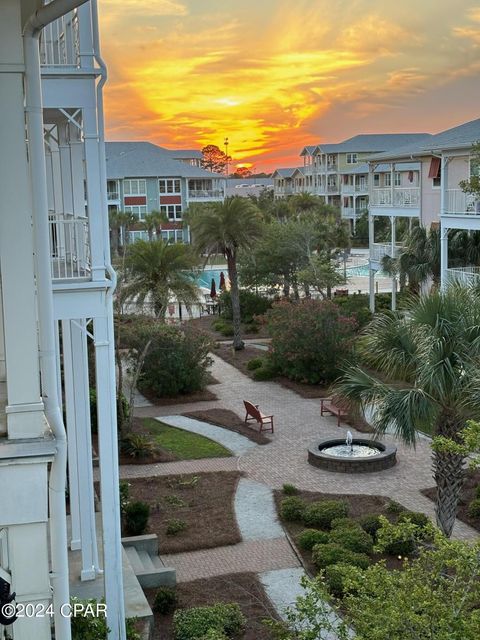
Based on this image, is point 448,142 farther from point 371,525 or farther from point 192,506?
point 371,525

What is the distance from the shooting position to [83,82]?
352 inches

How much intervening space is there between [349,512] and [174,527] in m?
3.10

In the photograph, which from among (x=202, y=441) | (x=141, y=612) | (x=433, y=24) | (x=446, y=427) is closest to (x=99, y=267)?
(x=141, y=612)

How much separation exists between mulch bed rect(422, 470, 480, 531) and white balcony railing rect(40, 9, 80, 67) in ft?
32.6

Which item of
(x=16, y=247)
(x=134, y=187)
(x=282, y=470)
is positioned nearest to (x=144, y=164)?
(x=134, y=187)

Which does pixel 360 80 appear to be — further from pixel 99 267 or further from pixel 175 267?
pixel 99 267

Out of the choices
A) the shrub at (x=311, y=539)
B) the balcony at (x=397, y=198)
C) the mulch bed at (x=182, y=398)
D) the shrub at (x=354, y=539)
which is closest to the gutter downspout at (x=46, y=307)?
the shrub at (x=354, y=539)

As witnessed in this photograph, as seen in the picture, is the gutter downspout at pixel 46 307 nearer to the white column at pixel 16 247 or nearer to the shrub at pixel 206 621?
the white column at pixel 16 247

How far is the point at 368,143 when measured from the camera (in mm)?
94062

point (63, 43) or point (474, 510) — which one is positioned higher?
point (63, 43)

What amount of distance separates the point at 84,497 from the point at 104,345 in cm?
286

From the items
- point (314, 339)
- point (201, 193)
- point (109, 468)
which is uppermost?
point (201, 193)

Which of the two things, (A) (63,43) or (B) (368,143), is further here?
(B) (368,143)

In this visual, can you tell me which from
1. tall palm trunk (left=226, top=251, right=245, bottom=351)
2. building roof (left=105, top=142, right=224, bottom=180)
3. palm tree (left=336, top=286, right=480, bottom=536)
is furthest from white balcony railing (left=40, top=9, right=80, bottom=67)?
building roof (left=105, top=142, right=224, bottom=180)
